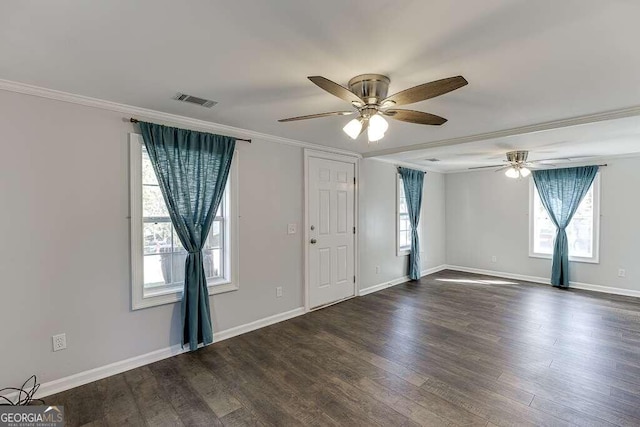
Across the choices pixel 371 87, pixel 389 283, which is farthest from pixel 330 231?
pixel 371 87

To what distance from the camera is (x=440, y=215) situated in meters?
6.97

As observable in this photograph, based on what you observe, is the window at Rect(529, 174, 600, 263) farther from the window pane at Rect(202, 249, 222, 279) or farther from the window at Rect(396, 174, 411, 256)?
the window pane at Rect(202, 249, 222, 279)

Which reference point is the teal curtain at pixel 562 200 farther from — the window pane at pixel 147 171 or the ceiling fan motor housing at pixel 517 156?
the window pane at pixel 147 171

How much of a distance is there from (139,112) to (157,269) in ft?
4.85

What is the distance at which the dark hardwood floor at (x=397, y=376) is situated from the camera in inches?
83.8

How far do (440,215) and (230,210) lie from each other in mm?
5173

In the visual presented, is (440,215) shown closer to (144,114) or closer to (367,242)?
(367,242)

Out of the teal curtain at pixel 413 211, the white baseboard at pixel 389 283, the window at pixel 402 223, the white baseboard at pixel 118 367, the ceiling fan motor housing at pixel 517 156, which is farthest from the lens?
the teal curtain at pixel 413 211

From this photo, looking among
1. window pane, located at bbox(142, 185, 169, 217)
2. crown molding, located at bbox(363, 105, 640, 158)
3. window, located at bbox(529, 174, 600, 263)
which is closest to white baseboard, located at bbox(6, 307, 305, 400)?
window pane, located at bbox(142, 185, 169, 217)

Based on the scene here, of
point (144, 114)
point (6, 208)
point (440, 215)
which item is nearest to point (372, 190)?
point (440, 215)

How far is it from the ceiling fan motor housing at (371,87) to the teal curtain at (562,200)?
16.5ft

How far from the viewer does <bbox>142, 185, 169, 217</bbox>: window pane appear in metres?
2.88

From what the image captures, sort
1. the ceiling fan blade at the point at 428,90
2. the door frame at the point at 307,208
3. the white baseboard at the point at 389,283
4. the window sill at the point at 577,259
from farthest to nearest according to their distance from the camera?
the window sill at the point at 577,259, the white baseboard at the point at 389,283, the door frame at the point at 307,208, the ceiling fan blade at the point at 428,90

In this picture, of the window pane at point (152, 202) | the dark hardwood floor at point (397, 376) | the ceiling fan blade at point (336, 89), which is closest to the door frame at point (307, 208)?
the dark hardwood floor at point (397, 376)
